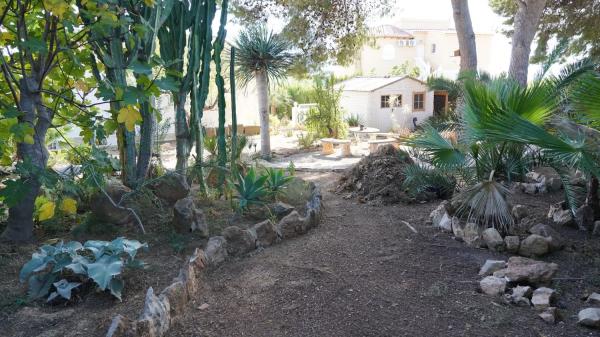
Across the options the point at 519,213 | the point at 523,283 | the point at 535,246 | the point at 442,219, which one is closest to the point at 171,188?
the point at 442,219

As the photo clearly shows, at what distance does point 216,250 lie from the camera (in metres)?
3.89

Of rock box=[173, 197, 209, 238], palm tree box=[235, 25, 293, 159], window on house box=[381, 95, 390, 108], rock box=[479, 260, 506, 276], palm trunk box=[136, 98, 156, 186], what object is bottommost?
rock box=[479, 260, 506, 276]

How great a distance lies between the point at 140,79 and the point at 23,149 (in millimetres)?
1804

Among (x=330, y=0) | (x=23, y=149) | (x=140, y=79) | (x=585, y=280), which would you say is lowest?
(x=585, y=280)

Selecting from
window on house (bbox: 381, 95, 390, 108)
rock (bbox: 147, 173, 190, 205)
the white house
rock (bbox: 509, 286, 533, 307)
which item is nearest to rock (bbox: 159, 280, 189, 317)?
rock (bbox: 147, 173, 190, 205)

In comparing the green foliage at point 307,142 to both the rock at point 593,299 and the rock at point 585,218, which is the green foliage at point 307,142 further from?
the rock at point 593,299

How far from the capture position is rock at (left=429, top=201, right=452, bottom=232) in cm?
485

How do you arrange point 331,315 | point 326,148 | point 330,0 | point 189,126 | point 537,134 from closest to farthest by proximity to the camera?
1. point 331,315
2. point 537,134
3. point 189,126
4. point 330,0
5. point 326,148

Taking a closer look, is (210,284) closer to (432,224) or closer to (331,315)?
(331,315)

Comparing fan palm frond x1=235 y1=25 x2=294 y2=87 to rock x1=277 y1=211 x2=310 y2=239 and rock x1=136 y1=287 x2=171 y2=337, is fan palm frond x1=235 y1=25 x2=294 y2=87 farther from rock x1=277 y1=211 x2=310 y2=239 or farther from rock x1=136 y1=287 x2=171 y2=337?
rock x1=136 y1=287 x2=171 y2=337

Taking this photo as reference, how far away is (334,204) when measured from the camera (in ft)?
21.7

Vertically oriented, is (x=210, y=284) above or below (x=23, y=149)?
below

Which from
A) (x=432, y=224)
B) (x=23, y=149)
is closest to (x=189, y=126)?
(x=23, y=149)

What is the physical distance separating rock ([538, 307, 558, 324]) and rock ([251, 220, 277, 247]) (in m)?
2.28
